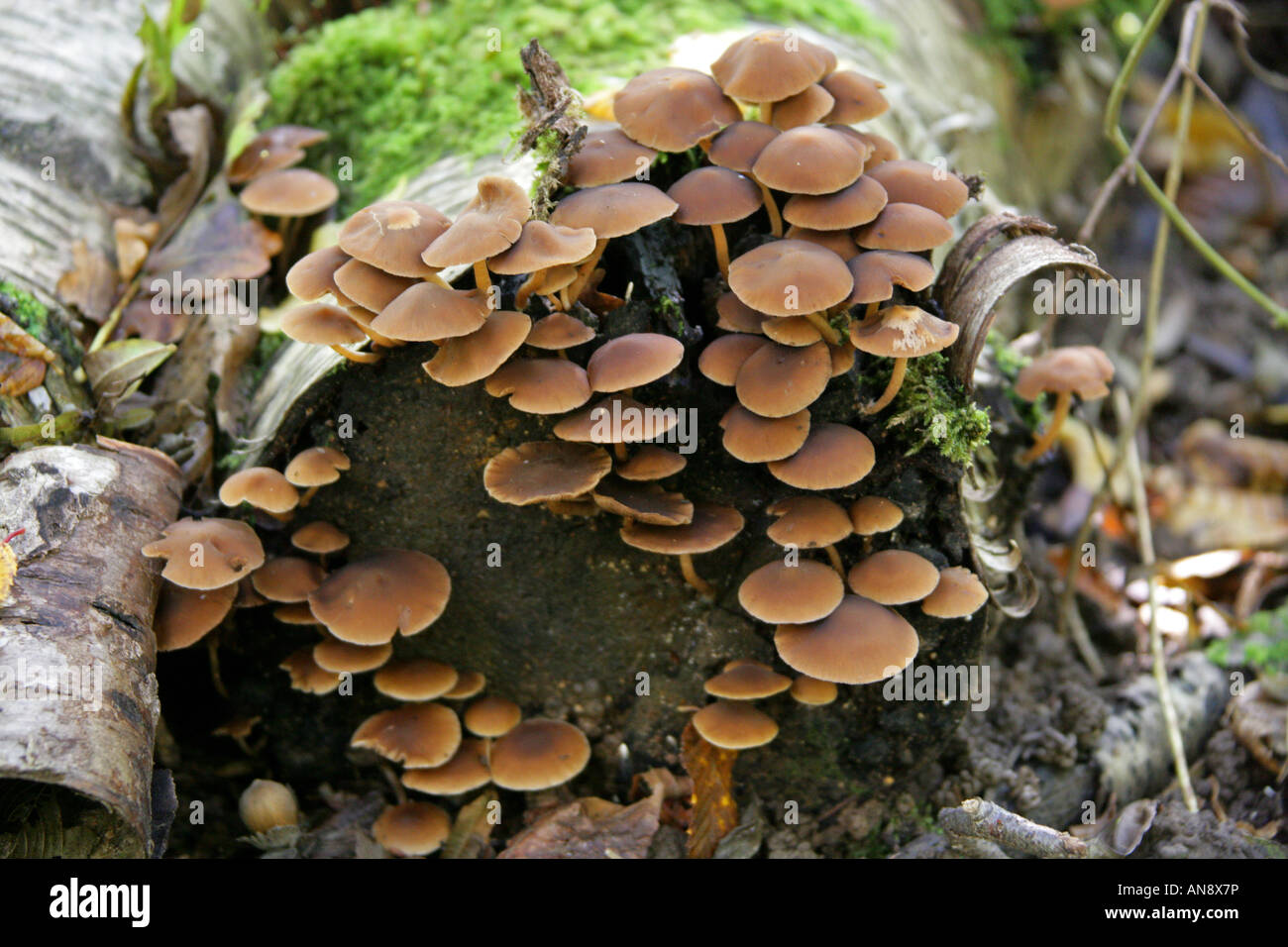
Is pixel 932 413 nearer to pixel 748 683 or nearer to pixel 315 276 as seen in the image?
pixel 748 683

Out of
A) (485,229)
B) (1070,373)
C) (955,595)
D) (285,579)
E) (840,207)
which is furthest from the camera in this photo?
(1070,373)

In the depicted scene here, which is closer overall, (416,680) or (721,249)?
(721,249)

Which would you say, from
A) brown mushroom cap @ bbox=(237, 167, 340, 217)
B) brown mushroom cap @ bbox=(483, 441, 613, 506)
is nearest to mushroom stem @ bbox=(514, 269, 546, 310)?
brown mushroom cap @ bbox=(483, 441, 613, 506)

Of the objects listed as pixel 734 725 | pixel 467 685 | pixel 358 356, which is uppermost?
pixel 358 356

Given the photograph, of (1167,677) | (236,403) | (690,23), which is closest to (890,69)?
(690,23)

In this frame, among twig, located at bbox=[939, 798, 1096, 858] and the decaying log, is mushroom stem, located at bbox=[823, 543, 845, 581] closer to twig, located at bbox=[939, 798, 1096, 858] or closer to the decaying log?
twig, located at bbox=[939, 798, 1096, 858]
